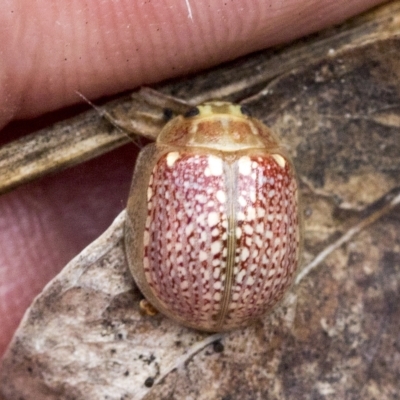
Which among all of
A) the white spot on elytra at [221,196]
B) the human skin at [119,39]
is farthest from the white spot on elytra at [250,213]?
the human skin at [119,39]

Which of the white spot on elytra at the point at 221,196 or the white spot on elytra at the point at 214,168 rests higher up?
the white spot on elytra at the point at 214,168

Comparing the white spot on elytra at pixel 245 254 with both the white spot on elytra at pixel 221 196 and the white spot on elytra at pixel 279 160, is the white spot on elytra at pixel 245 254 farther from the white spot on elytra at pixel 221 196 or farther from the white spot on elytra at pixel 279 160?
the white spot on elytra at pixel 279 160

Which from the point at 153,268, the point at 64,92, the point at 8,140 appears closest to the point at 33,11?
the point at 64,92

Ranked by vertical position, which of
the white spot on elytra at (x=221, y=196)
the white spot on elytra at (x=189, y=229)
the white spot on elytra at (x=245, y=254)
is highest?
the white spot on elytra at (x=221, y=196)

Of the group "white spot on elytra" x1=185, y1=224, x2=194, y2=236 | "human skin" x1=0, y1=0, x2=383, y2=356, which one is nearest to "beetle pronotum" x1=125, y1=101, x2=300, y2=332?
"white spot on elytra" x1=185, y1=224, x2=194, y2=236

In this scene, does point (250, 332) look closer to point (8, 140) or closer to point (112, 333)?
point (112, 333)

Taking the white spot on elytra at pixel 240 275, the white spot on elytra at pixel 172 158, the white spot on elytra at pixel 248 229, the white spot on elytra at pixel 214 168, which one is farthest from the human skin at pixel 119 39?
the white spot on elytra at pixel 240 275

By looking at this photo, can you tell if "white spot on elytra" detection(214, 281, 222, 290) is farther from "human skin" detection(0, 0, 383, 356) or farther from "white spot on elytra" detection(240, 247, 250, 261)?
"human skin" detection(0, 0, 383, 356)

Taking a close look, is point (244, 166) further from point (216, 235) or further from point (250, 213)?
point (216, 235)

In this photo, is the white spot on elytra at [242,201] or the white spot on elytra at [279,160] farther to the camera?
the white spot on elytra at [279,160]
